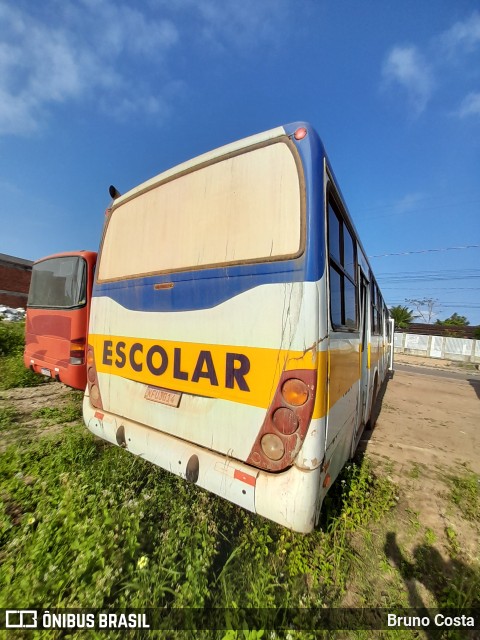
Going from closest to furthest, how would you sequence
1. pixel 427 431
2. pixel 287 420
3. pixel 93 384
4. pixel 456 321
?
pixel 287 420, pixel 93 384, pixel 427 431, pixel 456 321

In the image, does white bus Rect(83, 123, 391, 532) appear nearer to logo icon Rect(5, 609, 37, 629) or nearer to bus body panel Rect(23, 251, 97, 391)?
logo icon Rect(5, 609, 37, 629)

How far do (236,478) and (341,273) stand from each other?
69.2 inches

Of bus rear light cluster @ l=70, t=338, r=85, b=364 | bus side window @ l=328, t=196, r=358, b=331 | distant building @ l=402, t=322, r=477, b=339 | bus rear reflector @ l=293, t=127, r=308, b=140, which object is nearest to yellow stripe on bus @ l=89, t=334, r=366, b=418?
bus side window @ l=328, t=196, r=358, b=331

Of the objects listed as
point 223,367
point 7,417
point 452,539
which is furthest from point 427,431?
point 7,417

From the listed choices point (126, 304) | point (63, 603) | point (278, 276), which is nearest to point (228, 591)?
point (63, 603)

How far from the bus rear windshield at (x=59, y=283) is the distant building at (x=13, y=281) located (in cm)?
1789

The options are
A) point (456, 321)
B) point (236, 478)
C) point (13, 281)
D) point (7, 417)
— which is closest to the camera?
point (236, 478)

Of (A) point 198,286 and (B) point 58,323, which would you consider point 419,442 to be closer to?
(A) point 198,286

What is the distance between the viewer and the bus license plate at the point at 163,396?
2158mm

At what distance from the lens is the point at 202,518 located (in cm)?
229

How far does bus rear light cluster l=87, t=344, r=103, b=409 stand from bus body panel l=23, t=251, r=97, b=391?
193cm

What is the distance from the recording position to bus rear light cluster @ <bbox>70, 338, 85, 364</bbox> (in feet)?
14.8

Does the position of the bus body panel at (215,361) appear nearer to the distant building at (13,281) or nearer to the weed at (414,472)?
the weed at (414,472)

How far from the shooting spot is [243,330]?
186 cm
